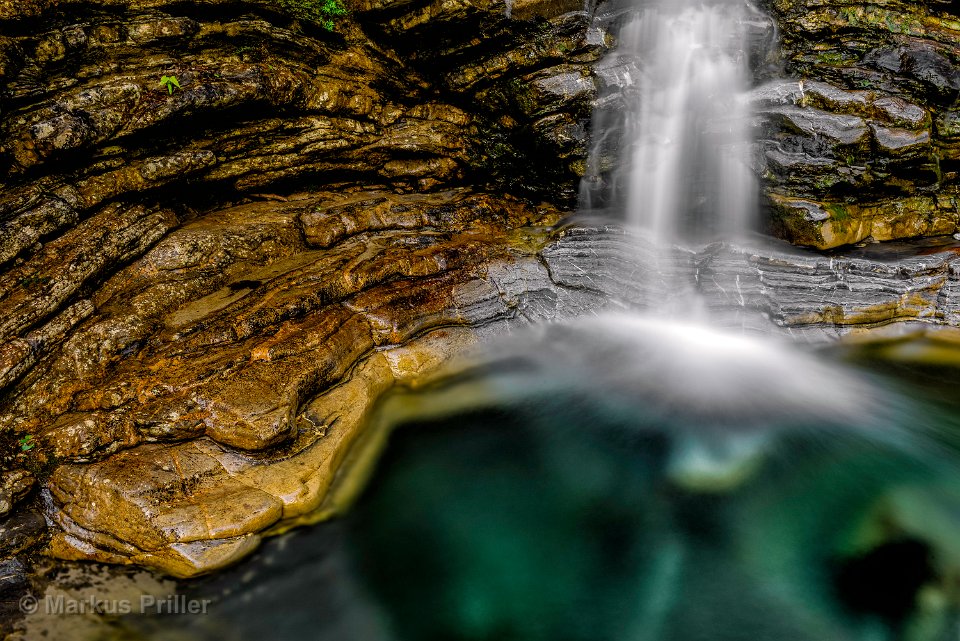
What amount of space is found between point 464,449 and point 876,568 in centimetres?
409

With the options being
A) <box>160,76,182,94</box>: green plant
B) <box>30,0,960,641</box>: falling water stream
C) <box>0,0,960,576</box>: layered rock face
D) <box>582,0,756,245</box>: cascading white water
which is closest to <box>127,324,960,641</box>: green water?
<box>30,0,960,641</box>: falling water stream

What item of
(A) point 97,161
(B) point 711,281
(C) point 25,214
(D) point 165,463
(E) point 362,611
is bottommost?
(E) point 362,611

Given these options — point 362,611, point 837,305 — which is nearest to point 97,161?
point 362,611

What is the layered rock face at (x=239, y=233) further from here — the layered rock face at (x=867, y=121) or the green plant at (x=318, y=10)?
the layered rock face at (x=867, y=121)

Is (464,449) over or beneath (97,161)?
beneath

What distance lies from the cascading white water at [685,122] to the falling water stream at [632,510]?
8.04 feet

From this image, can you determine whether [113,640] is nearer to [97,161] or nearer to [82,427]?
[82,427]

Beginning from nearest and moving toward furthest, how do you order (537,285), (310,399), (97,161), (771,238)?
1. (310,399)
2. (97,161)
3. (537,285)
4. (771,238)

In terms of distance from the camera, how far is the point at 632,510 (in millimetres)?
5129

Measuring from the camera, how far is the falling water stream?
4203 mm

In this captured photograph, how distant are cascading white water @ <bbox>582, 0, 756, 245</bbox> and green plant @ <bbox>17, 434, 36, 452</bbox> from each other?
8992mm

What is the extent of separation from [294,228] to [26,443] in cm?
420

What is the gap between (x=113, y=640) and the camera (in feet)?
12.9

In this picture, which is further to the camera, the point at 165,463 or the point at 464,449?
the point at 464,449
